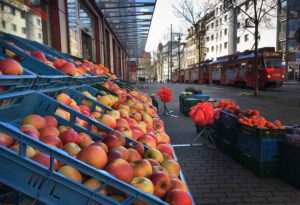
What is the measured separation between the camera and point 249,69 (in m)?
24.8

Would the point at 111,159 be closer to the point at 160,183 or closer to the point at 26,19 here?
the point at 160,183

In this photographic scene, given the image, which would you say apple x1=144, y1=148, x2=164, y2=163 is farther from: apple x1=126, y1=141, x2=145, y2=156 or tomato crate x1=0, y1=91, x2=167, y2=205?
tomato crate x1=0, y1=91, x2=167, y2=205

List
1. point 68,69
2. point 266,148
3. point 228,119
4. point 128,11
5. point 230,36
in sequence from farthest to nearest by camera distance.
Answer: point 230,36 < point 128,11 < point 228,119 < point 266,148 < point 68,69

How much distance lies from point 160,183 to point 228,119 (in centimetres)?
435

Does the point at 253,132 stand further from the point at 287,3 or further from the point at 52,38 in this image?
the point at 287,3

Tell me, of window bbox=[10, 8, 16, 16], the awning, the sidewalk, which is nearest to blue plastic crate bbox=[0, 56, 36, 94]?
the sidewalk

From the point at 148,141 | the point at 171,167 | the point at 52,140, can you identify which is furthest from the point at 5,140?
the point at 148,141

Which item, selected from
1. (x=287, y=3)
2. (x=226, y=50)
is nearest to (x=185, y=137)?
(x=287, y=3)

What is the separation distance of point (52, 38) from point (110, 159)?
6068 mm

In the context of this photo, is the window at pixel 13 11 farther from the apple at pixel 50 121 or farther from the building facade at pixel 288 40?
the building facade at pixel 288 40

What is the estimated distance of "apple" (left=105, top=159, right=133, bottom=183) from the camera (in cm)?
159

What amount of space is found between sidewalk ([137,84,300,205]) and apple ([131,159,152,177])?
2297 mm

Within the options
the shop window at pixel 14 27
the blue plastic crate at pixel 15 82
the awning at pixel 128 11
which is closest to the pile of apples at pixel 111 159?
the blue plastic crate at pixel 15 82

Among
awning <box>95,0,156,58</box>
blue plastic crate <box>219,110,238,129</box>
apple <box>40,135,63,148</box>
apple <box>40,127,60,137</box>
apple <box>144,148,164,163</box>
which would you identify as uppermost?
awning <box>95,0,156,58</box>
